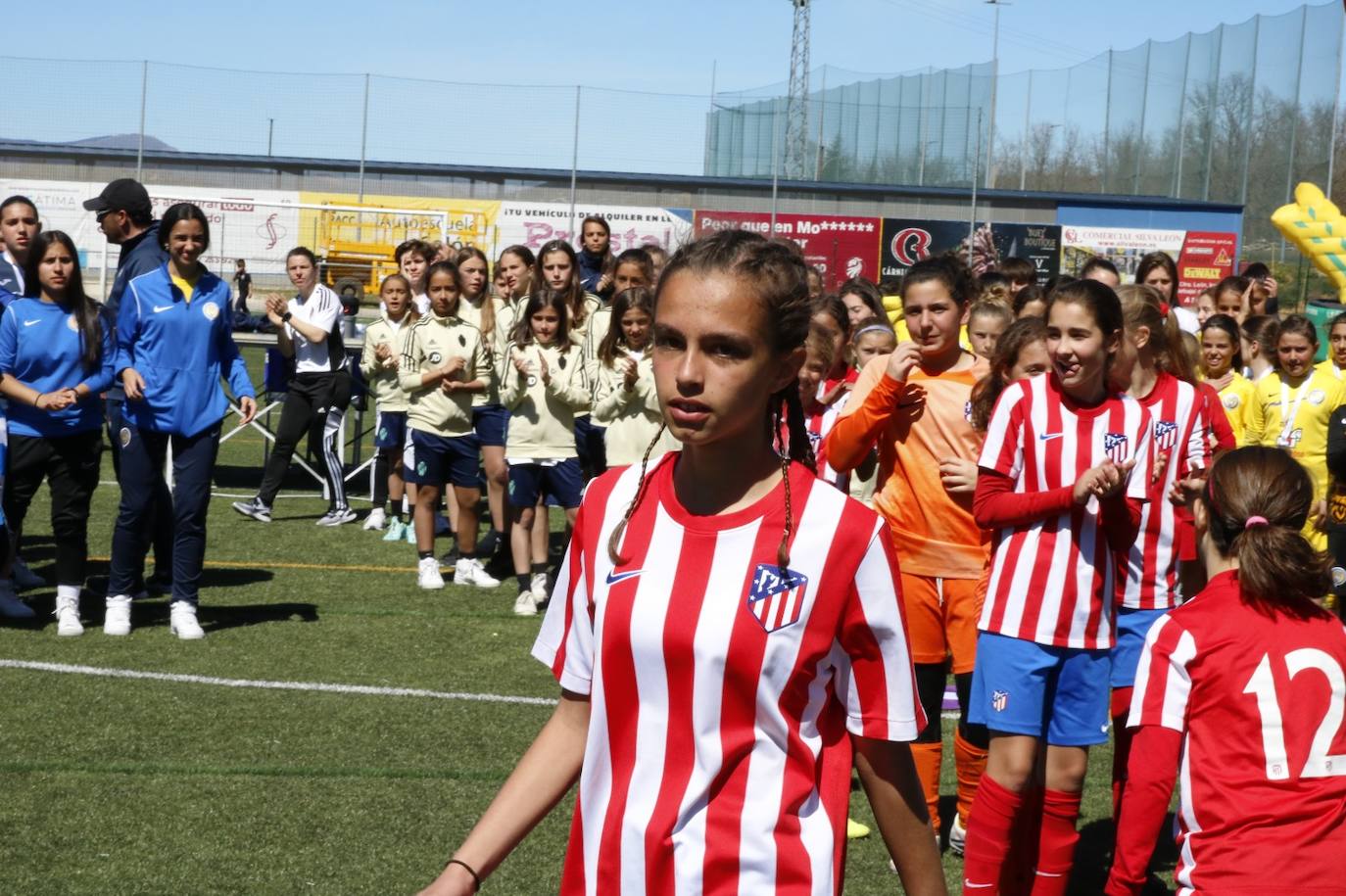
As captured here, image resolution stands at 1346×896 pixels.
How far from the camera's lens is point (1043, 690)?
14.7 feet

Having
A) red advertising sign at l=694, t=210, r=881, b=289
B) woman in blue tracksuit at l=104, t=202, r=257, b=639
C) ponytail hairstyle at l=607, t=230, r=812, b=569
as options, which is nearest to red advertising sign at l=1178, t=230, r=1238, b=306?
red advertising sign at l=694, t=210, r=881, b=289

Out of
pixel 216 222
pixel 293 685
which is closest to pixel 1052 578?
pixel 293 685

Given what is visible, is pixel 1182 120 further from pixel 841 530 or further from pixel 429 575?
pixel 841 530

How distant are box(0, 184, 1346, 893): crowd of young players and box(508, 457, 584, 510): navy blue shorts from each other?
0.02 m

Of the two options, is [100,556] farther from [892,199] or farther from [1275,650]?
[892,199]

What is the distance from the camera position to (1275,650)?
3.14m

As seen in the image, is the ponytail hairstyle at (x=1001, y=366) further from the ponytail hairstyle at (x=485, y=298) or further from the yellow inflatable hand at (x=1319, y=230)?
the yellow inflatable hand at (x=1319, y=230)

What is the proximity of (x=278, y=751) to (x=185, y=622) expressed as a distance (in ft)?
6.98

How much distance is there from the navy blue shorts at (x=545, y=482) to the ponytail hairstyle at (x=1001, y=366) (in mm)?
4221

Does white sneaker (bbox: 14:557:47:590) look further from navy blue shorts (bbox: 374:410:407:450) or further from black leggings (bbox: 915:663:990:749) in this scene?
black leggings (bbox: 915:663:990:749)

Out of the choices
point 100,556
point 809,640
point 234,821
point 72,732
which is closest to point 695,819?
point 809,640

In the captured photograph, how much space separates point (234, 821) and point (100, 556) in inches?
213

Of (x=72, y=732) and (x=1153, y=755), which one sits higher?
(x=1153, y=755)

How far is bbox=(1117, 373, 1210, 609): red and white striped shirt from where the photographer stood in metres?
4.73
